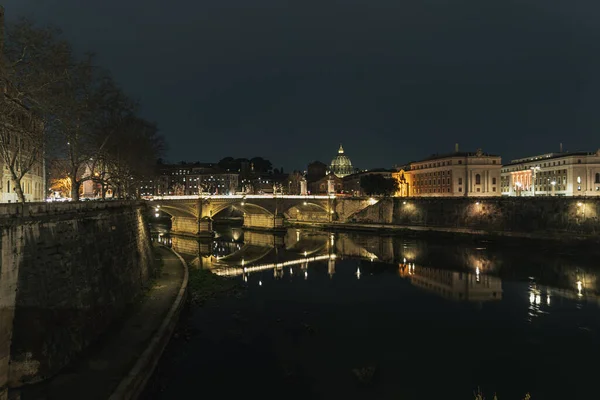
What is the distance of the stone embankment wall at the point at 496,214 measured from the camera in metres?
51.2

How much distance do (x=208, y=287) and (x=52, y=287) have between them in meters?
15.2

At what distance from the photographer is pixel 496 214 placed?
61.9 m

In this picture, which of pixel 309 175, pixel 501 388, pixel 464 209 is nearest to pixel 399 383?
pixel 501 388

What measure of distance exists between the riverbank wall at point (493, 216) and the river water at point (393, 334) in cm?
1406

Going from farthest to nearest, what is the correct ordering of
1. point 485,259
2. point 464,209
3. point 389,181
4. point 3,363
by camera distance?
point 389,181 < point 464,209 < point 485,259 < point 3,363

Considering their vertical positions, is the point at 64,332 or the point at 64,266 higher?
the point at 64,266

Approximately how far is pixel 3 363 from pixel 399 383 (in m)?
11.9

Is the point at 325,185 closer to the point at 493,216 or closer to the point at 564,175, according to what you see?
the point at 564,175

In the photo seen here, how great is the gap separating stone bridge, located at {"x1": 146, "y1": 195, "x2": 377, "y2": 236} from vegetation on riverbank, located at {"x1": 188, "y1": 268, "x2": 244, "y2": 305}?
2885 cm

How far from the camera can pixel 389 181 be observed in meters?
99.9

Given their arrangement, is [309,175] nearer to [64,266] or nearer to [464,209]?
[464,209]

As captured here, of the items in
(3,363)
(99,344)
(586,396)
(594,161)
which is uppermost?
(594,161)

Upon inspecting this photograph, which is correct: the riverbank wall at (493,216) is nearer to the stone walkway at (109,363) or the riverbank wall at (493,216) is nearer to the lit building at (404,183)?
the lit building at (404,183)

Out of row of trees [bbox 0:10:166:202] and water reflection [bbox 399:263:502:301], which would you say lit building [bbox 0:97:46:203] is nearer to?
row of trees [bbox 0:10:166:202]
